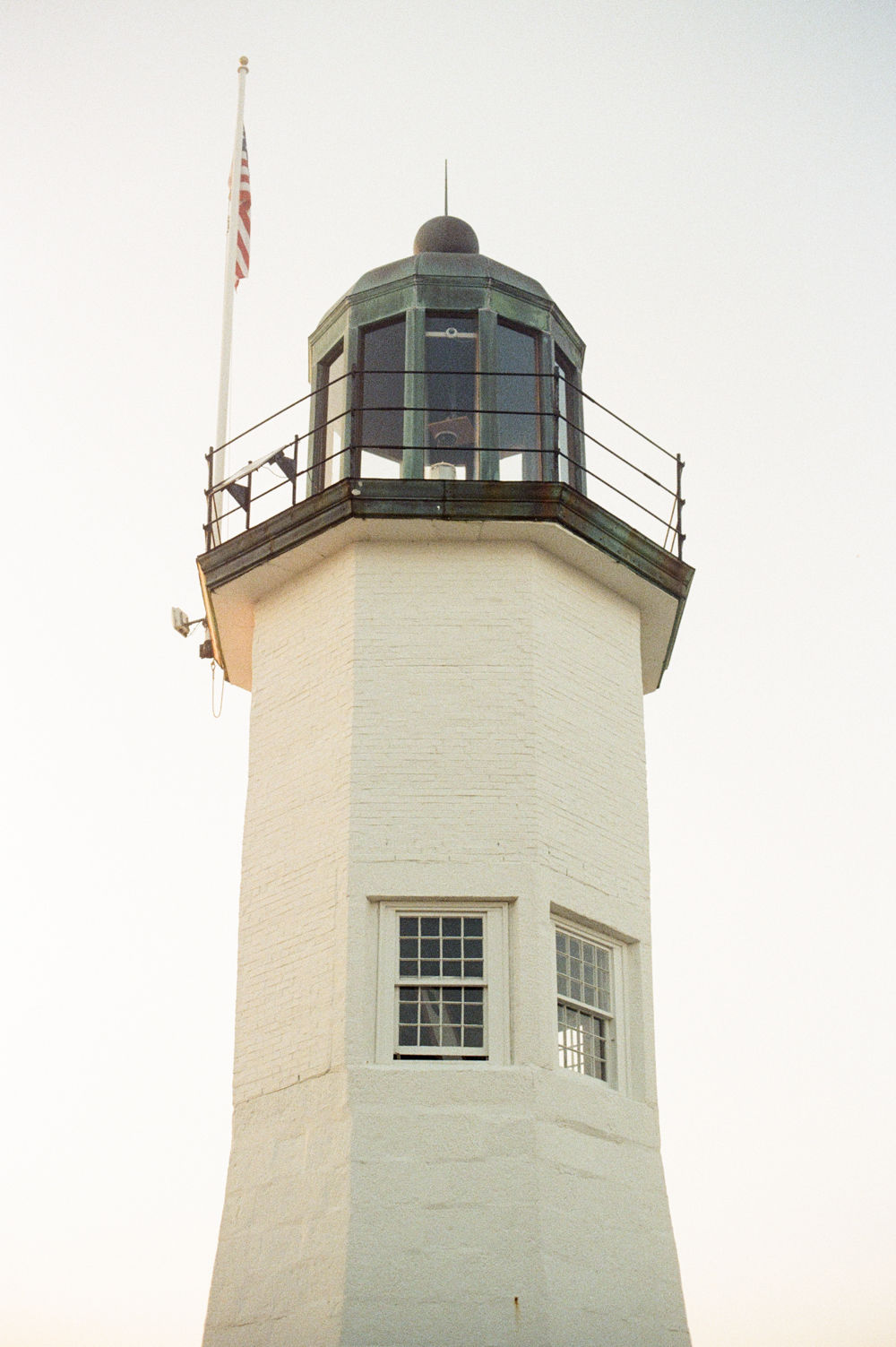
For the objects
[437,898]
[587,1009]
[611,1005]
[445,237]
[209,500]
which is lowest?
[587,1009]

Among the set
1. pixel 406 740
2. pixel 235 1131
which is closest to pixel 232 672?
pixel 406 740

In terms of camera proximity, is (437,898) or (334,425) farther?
(334,425)

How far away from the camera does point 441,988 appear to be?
17.2 m

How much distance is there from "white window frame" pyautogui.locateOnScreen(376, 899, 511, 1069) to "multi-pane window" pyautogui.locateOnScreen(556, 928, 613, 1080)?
2.21ft

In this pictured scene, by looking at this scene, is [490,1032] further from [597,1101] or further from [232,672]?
[232,672]

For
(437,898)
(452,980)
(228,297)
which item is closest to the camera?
(452,980)

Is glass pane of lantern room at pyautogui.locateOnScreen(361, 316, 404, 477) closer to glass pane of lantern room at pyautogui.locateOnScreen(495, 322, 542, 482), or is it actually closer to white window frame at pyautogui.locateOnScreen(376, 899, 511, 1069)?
glass pane of lantern room at pyautogui.locateOnScreen(495, 322, 542, 482)

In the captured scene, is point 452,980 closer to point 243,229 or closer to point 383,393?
point 383,393

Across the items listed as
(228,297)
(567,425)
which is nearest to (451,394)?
(567,425)

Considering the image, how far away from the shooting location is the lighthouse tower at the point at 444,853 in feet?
52.7

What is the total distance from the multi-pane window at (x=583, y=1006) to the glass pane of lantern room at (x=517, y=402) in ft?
18.2

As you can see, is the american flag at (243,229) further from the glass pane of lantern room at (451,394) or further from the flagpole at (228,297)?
the glass pane of lantern room at (451,394)

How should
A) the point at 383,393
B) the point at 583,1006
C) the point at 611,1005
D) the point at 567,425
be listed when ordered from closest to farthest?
the point at 583,1006 < the point at 611,1005 < the point at 383,393 < the point at 567,425

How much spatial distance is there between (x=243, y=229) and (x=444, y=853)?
10119 mm
